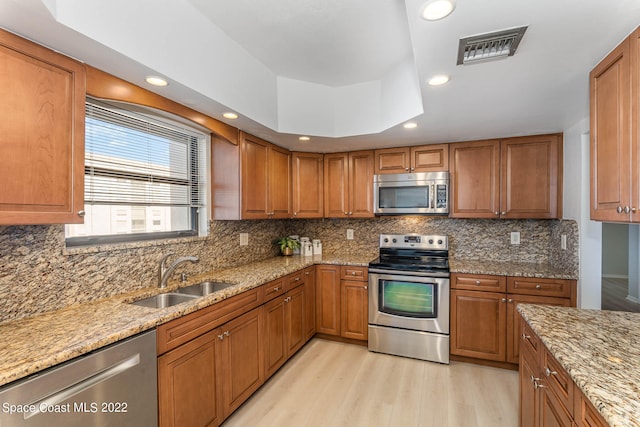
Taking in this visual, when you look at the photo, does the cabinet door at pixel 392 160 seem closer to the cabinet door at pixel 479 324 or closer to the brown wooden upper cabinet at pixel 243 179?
the brown wooden upper cabinet at pixel 243 179

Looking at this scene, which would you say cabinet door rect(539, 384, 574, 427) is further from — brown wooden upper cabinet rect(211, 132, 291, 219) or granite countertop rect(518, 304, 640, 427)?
brown wooden upper cabinet rect(211, 132, 291, 219)

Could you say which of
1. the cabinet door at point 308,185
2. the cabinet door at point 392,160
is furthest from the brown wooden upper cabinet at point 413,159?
the cabinet door at point 308,185

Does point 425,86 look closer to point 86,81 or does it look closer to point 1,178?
point 86,81

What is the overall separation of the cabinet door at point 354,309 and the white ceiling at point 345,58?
1546 millimetres

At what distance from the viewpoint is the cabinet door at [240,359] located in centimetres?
196

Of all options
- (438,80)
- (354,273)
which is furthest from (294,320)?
(438,80)

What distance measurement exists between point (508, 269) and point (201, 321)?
2694 millimetres

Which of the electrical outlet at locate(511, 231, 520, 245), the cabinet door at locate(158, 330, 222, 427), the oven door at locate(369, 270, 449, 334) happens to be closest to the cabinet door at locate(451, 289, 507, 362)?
the oven door at locate(369, 270, 449, 334)

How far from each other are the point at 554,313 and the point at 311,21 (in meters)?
2.14

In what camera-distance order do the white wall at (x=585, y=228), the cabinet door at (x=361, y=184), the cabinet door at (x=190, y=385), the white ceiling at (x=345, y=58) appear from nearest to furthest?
the white ceiling at (x=345, y=58), the cabinet door at (x=190, y=385), the white wall at (x=585, y=228), the cabinet door at (x=361, y=184)

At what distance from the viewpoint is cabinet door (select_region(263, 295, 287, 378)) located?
2424 mm

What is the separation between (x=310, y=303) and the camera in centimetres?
320

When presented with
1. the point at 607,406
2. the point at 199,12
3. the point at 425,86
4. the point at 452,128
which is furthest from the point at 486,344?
the point at 199,12

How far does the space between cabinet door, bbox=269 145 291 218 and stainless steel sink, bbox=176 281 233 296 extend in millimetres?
974
